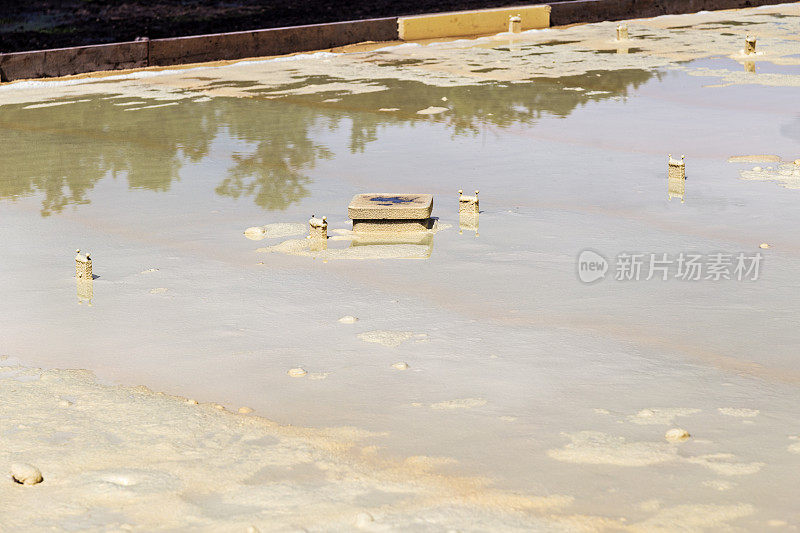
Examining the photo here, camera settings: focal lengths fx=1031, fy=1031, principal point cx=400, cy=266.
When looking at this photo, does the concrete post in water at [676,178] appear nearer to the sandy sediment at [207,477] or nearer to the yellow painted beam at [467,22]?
the sandy sediment at [207,477]

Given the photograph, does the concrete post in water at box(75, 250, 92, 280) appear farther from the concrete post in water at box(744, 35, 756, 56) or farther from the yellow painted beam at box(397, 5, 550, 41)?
the yellow painted beam at box(397, 5, 550, 41)

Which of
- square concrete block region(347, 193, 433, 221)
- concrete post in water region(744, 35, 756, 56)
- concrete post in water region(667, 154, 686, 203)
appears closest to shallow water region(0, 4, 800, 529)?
concrete post in water region(667, 154, 686, 203)

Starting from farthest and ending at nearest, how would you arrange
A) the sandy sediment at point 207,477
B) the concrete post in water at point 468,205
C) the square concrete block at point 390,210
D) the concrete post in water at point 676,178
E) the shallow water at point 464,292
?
the concrete post in water at point 676,178 < the concrete post in water at point 468,205 < the square concrete block at point 390,210 < the shallow water at point 464,292 < the sandy sediment at point 207,477

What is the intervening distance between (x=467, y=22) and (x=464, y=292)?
1711 centimetres

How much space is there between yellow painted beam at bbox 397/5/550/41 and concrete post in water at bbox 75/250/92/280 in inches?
641

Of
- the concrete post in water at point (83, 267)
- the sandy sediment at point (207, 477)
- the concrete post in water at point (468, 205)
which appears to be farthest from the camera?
the concrete post in water at point (468, 205)

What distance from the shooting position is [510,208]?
29.3 feet

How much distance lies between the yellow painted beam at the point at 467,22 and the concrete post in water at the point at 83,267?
1627 cm

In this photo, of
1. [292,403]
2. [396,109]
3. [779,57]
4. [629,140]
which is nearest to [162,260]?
[292,403]

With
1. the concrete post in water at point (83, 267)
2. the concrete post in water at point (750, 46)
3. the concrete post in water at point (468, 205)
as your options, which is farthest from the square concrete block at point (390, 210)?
the concrete post in water at point (750, 46)

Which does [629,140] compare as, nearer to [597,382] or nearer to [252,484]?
[597,382]

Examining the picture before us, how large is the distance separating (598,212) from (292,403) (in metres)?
4.32

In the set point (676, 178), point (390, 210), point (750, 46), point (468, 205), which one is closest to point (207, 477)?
point (390, 210)

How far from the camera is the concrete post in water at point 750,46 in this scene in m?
17.6
